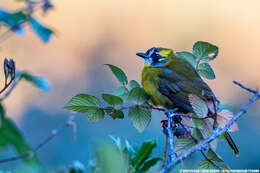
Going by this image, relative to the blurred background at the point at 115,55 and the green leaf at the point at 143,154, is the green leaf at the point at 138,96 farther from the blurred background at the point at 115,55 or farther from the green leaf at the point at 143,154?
the blurred background at the point at 115,55

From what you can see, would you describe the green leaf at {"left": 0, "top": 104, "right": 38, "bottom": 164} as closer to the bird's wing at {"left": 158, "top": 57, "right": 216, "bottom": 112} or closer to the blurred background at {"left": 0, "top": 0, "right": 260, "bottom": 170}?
the bird's wing at {"left": 158, "top": 57, "right": 216, "bottom": 112}

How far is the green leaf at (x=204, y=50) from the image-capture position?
160 centimetres

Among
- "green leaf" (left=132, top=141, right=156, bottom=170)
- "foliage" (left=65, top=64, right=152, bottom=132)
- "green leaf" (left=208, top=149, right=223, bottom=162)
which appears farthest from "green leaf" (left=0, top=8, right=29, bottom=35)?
"green leaf" (left=208, top=149, right=223, bottom=162)

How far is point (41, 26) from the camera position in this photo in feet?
8.06

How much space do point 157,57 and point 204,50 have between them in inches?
38.5

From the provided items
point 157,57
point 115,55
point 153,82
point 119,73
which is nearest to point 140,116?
point 119,73

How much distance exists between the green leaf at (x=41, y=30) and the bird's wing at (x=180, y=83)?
2.47 feet

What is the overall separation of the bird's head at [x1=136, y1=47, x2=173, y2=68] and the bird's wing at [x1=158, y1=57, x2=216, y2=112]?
8 centimetres

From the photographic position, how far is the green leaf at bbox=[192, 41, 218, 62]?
63.0 inches

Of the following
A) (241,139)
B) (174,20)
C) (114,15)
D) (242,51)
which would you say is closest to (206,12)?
(174,20)

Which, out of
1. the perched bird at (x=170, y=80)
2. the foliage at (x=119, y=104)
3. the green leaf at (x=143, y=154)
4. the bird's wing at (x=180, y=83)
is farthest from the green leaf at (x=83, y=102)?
the bird's wing at (x=180, y=83)

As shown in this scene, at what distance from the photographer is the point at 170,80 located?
8.00ft

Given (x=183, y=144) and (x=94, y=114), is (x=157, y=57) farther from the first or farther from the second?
(x=183, y=144)

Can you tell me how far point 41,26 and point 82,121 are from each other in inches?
152
